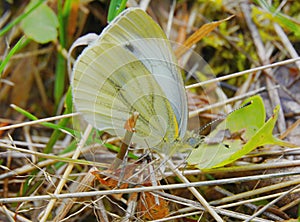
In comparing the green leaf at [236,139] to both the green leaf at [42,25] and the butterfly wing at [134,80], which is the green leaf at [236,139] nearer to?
the butterfly wing at [134,80]

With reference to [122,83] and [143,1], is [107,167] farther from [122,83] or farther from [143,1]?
[143,1]

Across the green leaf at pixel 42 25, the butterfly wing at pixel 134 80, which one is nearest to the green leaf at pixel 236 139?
the butterfly wing at pixel 134 80

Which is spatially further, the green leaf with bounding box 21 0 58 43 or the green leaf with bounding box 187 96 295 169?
the green leaf with bounding box 21 0 58 43

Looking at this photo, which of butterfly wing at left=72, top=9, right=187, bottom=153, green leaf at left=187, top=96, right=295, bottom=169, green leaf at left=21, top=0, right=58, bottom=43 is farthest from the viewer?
green leaf at left=21, top=0, right=58, bottom=43

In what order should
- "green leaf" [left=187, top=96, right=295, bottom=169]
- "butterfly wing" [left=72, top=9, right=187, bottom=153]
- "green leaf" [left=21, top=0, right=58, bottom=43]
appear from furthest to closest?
1. "green leaf" [left=21, top=0, right=58, bottom=43]
2. "green leaf" [left=187, top=96, right=295, bottom=169]
3. "butterfly wing" [left=72, top=9, right=187, bottom=153]

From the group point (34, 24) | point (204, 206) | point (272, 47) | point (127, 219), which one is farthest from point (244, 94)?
point (34, 24)

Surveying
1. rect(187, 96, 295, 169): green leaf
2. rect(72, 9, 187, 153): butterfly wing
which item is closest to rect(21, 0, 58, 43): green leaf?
rect(72, 9, 187, 153): butterfly wing

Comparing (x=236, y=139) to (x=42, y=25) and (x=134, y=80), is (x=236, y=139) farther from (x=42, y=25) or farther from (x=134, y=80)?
(x=42, y=25)

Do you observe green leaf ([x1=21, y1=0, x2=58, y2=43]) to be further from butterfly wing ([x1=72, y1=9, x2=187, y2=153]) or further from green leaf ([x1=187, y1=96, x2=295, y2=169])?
green leaf ([x1=187, y1=96, x2=295, y2=169])
